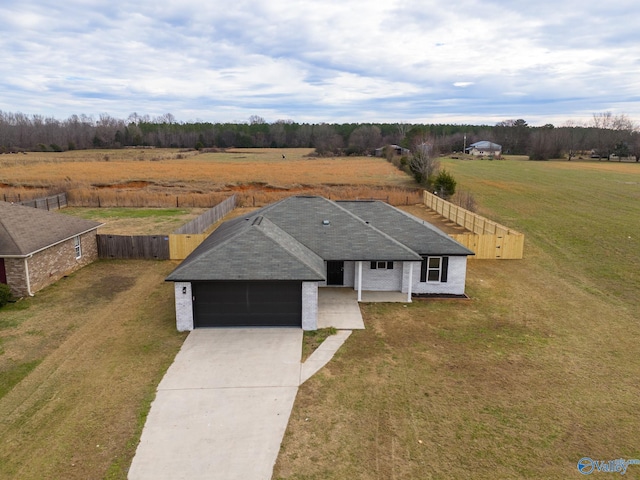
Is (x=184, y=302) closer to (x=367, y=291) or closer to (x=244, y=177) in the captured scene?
(x=367, y=291)

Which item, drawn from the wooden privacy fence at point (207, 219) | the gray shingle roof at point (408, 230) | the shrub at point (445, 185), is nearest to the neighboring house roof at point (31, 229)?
the wooden privacy fence at point (207, 219)

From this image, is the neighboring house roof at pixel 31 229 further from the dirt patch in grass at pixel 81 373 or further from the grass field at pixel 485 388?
the grass field at pixel 485 388

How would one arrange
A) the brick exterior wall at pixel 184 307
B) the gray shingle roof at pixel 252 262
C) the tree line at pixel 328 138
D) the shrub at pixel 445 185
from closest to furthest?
1. the gray shingle roof at pixel 252 262
2. the brick exterior wall at pixel 184 307
3. the shrub at pixel 445 185
4. the tree line at pixel 328 138

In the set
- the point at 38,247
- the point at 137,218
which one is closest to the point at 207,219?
the point at 137,218

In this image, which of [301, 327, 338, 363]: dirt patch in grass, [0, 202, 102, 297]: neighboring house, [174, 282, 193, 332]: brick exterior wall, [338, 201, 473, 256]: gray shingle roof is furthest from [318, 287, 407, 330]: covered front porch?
[0, 202, 102, 297]: neighboring house

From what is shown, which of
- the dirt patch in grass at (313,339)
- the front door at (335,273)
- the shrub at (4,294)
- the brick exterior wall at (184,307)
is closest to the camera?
the dirt patch in grass at (313,339)

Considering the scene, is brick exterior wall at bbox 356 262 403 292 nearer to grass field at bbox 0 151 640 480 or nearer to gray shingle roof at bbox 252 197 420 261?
gray shingle roof at bbox 252 197 420 261

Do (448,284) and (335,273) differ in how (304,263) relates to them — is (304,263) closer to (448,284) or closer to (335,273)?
(335,273)

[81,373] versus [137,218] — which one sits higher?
[137,218]
